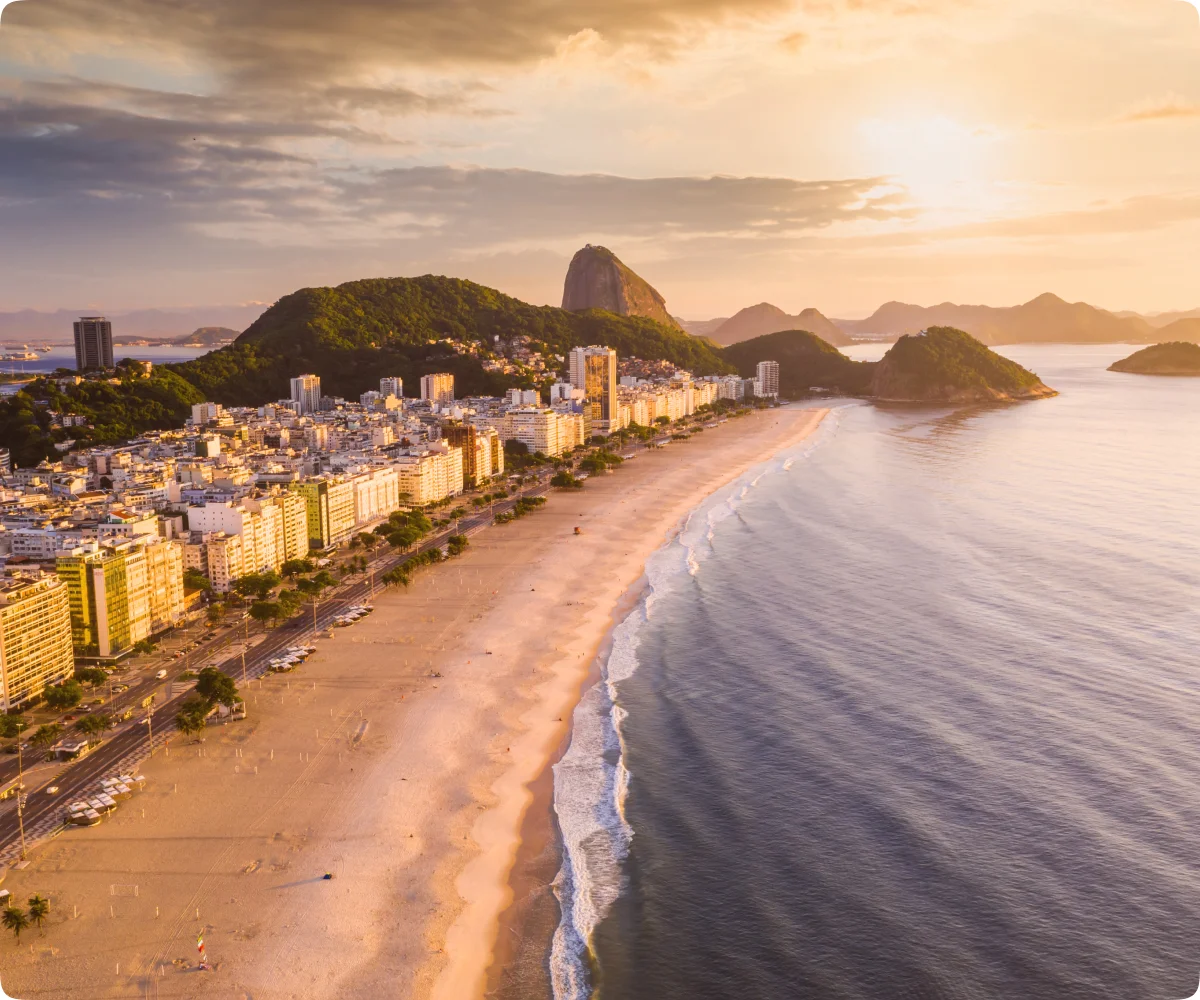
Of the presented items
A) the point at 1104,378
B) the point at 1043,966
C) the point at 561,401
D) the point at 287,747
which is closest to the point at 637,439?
the point at 561,401

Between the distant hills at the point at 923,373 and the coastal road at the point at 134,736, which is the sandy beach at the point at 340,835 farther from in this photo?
the distant hills at the point at 923,373

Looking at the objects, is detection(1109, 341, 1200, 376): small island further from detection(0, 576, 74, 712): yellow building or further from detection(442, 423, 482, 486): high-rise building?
detection(0, 576, 74, 712): yellow building

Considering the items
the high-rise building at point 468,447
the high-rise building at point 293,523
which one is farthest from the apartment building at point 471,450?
the high-rise building at point 293,523

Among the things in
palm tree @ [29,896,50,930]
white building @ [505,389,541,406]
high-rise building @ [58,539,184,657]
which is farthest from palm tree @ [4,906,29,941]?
white building @ [505,389,541,406]

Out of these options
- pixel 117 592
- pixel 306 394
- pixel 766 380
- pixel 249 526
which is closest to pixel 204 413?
pixel 306 394

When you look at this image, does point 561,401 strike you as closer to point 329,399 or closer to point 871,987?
point 329,399

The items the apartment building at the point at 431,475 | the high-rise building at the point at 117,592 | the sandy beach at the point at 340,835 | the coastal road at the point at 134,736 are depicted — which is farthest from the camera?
the apartment building at the point at 431,475

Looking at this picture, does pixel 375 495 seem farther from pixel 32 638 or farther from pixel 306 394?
pixel 306 394
